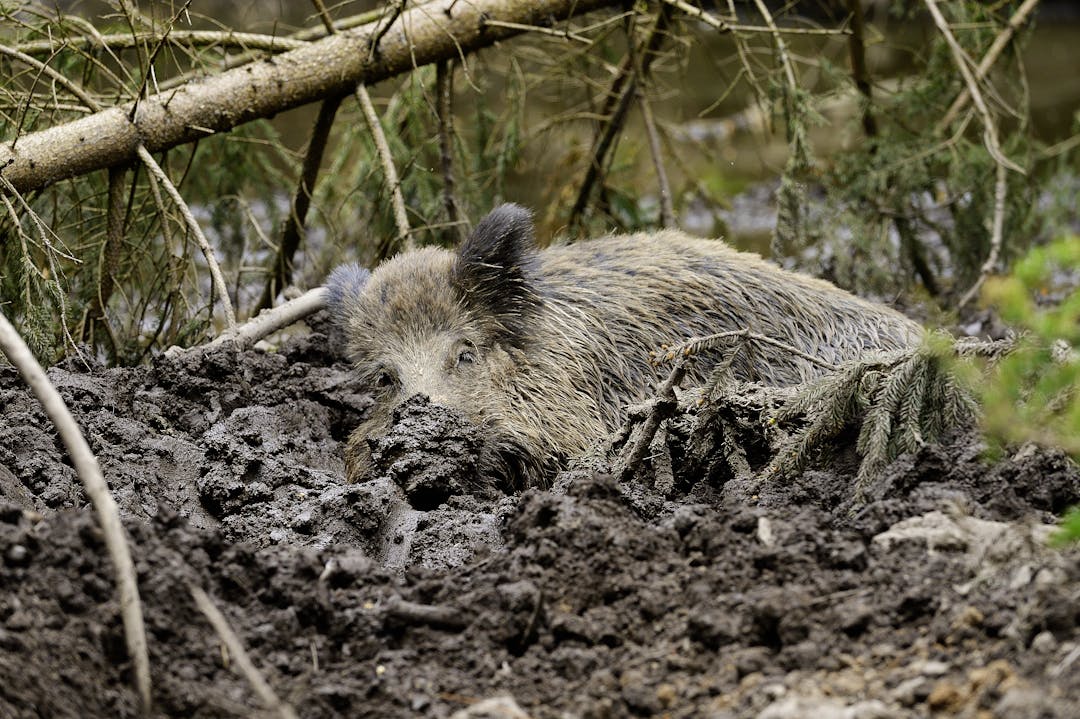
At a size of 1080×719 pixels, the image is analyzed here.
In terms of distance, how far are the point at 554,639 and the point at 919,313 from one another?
6153 millimetres

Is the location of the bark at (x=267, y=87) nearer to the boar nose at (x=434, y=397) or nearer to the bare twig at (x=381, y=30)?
the bare twig at (x=381, y=30)

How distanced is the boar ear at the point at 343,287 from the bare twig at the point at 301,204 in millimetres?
731

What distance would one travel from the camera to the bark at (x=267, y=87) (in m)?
6.16

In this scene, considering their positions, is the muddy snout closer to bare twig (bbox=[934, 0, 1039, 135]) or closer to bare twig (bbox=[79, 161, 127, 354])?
bare twig (bbox=[79, 161, 127, 354])

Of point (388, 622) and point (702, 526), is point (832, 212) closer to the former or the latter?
point (702, 526)

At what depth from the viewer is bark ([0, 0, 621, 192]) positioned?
20.2 feet

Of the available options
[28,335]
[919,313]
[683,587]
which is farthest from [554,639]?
[919,313]

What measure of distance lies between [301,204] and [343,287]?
1.28 metres

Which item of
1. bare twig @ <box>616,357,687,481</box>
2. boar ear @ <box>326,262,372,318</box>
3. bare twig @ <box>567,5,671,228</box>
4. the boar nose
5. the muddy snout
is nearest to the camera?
bare twig @ <box>616,357,687,481</box>

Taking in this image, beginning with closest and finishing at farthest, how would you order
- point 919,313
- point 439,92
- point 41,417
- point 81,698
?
point 81,698 → point 41,417 → point 439,92 → point 919,313

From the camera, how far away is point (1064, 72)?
62.0 feet

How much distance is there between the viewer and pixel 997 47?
9008 millimetres

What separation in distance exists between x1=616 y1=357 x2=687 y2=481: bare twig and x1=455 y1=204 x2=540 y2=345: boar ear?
1439 millimetres

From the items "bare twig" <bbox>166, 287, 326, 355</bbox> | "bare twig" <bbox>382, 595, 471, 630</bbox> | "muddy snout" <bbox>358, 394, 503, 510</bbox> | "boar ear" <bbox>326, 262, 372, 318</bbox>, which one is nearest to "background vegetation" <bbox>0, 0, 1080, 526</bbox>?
"bare twig" <bbox>166, 287, 326, 355</bbox>
